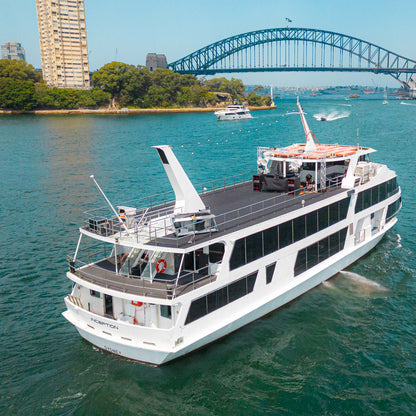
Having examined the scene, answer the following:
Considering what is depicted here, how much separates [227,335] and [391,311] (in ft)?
22.1

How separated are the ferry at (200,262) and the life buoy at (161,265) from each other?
0.03 metres

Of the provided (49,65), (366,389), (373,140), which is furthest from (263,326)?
(49,65)

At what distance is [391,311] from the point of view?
17.7 m

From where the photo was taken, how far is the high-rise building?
581ft

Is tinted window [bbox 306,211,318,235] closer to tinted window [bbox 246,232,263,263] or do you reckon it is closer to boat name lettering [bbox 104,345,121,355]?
tinted window [bbox 246,232,263,263]

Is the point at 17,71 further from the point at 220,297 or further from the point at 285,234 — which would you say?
the point at 220,297

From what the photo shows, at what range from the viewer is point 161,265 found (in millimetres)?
15289

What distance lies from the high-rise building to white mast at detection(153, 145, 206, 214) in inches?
6812

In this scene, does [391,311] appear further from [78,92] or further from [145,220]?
[78,92]

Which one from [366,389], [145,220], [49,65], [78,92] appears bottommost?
[366,389]

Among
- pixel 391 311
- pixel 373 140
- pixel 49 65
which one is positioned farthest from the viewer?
pixel 49 65

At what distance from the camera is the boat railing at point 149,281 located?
14031 mm

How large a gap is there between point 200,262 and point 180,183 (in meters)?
2.75

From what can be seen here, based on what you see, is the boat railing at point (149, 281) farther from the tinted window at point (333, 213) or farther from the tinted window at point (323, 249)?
the tinted window at point (333, 213)
